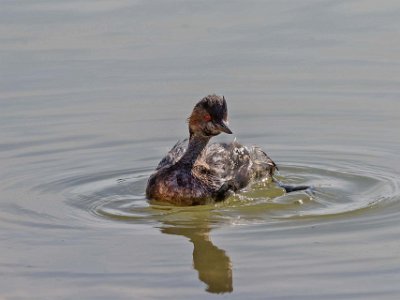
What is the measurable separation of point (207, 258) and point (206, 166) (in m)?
2.78

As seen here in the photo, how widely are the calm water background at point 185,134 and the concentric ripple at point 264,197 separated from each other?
0.09 ft

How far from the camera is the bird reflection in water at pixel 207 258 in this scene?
380 inches

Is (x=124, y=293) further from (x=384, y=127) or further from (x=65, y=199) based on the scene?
(x=384, y=127)

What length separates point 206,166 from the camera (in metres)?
13.1

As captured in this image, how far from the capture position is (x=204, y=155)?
1327 centimetres

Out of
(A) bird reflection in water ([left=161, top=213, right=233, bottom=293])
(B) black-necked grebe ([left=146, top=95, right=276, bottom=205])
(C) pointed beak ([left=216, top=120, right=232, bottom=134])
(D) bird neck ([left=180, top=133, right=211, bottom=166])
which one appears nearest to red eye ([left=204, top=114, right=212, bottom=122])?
(B) black-necked grebe ([left=146, top=95, right=276, bottom=205])

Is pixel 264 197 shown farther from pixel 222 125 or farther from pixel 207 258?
pixel 207 258

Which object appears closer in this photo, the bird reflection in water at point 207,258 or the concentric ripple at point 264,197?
the bird reflection in water at point 207,258

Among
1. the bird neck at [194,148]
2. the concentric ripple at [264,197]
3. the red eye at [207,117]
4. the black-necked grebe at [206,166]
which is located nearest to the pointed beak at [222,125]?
the black-necked grebe at [206,166]

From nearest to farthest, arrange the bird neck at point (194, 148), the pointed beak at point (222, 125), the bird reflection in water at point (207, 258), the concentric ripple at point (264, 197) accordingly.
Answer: the bird reflection in water at point (207, 258) → the concentric ripple at point (264, 197) → the pointed beak at point (222, 125) → the bird neck at point (194, 148)

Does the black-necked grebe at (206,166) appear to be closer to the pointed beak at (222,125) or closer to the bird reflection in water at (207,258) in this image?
the pointed beak at (222,125)

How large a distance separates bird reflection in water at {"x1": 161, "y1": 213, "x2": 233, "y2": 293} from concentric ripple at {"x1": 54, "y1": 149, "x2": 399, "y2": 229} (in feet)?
0.83

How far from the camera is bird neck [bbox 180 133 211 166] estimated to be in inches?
510

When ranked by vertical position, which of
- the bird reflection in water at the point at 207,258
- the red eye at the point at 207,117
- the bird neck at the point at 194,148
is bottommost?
the bird reflection in water at the point at 207,258
